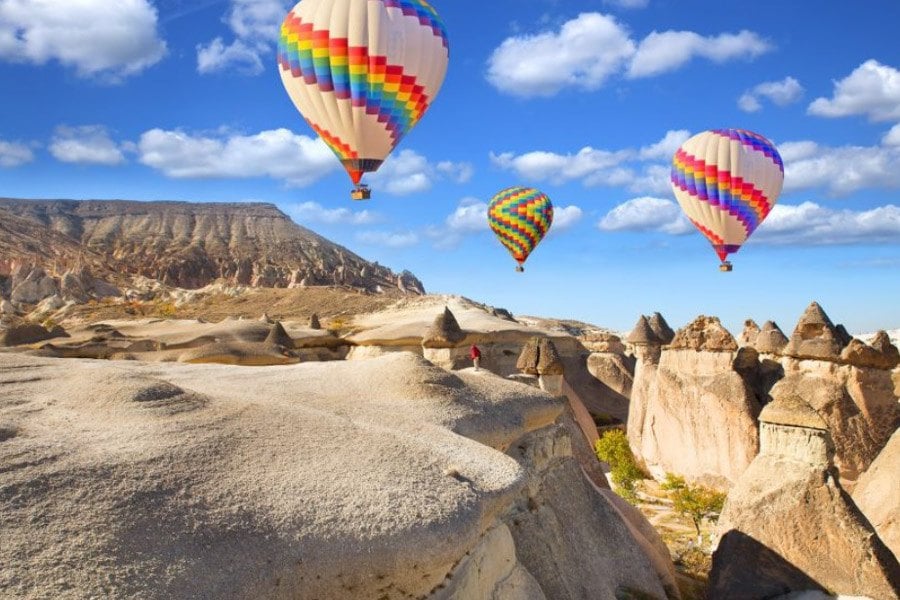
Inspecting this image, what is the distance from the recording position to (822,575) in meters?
8.80

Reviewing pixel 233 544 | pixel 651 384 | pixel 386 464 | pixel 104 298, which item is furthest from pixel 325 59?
pixel 104 298

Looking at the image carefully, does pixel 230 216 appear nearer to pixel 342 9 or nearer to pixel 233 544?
pixel 342 9

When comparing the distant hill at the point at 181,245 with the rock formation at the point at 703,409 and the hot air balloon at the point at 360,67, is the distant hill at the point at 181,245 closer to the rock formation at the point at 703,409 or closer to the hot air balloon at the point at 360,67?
the hot air balloon at the point at 360,67

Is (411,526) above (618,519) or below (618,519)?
above

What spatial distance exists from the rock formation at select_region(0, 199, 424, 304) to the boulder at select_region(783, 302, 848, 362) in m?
55.8

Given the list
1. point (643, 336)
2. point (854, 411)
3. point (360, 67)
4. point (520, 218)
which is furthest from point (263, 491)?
point (520, 218)

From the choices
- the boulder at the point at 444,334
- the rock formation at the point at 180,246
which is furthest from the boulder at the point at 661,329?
the rock formation at the point at 180,246

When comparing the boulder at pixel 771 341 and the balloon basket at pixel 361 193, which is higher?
the balloon basket at pixel 361 193

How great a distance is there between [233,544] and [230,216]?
334ft

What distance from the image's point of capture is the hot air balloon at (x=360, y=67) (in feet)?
57.3

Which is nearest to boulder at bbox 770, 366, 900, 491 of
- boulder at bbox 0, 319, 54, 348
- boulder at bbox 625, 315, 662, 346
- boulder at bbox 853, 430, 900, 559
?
boulder at bbox 853, 430, 900, 559

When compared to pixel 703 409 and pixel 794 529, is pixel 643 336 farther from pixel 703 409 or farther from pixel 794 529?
pixel 794 529

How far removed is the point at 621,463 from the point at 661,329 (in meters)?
5.25

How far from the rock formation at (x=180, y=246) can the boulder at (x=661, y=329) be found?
50973 mm
